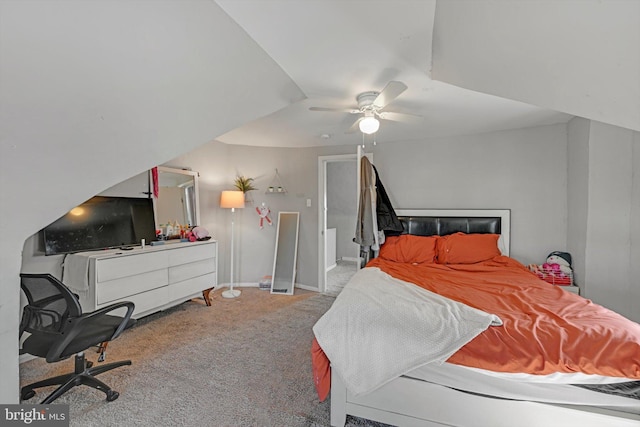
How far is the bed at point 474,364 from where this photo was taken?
1.34 meters

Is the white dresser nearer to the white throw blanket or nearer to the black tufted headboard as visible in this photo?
the white throw blanket

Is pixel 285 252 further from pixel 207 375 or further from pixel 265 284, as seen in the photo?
pixel 207 375

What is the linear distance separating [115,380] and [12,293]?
1313 mm

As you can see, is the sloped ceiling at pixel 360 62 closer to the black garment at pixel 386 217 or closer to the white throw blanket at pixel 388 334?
the black garment at pixel 386 217

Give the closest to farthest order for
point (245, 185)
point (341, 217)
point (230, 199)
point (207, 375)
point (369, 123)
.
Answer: point (207, 375), point (369, 123), point (230, 199), point (245, 185), point (341, 217)

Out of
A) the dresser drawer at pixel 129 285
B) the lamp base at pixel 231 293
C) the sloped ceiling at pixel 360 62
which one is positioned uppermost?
the sloped ceiling at pixel 360 62

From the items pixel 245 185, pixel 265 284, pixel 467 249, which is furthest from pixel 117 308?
pixel 467 249

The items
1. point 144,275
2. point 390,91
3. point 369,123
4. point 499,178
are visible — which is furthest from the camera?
point 499,178

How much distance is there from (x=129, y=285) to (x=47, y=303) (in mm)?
973

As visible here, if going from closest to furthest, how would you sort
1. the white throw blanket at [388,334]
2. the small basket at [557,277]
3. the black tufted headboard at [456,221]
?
the white throw blanket at [388,334], the small basket at [557,277], the black tufted headboard at [456,221]

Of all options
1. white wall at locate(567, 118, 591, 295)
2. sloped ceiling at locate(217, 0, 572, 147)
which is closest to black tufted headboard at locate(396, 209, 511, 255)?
white wall at locate(567, 118, 591, 295)

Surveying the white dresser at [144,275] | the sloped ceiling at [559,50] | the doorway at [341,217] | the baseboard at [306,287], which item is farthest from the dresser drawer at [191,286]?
the sloped ceiling at [559,50]

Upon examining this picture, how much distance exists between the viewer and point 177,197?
380 cm

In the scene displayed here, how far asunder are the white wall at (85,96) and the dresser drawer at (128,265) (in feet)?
4.70
